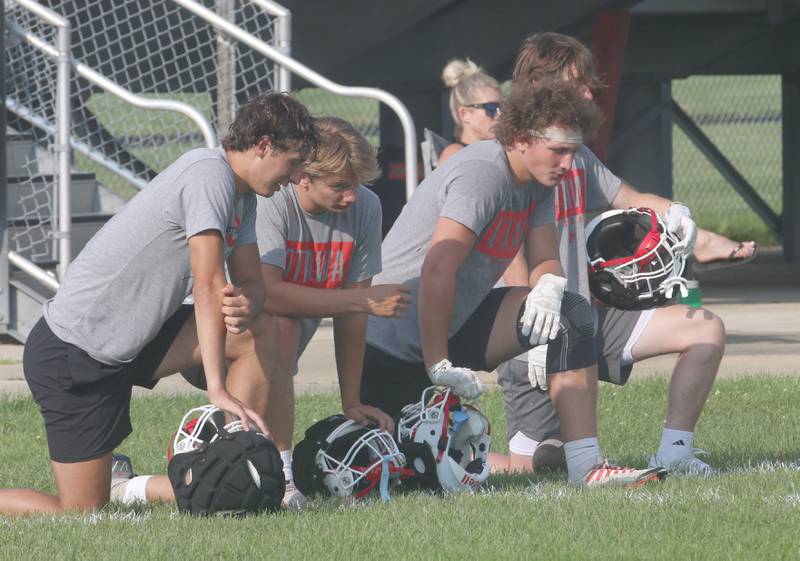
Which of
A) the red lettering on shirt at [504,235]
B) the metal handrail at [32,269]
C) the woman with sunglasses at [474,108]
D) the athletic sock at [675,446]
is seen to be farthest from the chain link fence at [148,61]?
the athletic sock at [675,446]

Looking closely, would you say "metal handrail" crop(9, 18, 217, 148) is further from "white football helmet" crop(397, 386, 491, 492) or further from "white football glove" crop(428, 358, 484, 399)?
"white football glove" crop(428, 358, 484, 399)

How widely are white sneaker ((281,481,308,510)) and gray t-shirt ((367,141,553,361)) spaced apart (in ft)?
2.61

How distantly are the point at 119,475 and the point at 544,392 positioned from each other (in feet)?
6.02

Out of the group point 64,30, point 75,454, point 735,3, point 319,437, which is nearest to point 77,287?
point 75,454

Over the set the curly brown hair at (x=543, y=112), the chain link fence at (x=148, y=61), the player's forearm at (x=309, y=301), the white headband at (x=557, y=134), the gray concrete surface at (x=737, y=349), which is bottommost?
the gray concrete surface at (x=737, y=349)

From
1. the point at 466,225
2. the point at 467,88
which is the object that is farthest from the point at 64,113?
the point at 466,225

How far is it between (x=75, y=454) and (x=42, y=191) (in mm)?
5177

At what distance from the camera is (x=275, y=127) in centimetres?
510

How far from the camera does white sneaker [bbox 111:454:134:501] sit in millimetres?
5781

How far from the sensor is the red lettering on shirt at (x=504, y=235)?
587 cm

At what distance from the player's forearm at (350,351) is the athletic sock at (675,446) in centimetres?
127

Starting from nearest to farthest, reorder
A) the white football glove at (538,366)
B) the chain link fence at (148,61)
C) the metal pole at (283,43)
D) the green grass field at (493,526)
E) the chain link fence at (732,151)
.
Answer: the green grass field at (493,526) < the white football glove at (538,366) < the metal pole at (283,43) < the chain link fence at (148,61) < the chain link fence at (732,151)

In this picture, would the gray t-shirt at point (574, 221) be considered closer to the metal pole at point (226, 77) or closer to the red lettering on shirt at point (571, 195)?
the red lettering on shirt at point (571, 195)

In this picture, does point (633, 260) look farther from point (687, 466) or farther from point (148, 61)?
point (148, 61)
